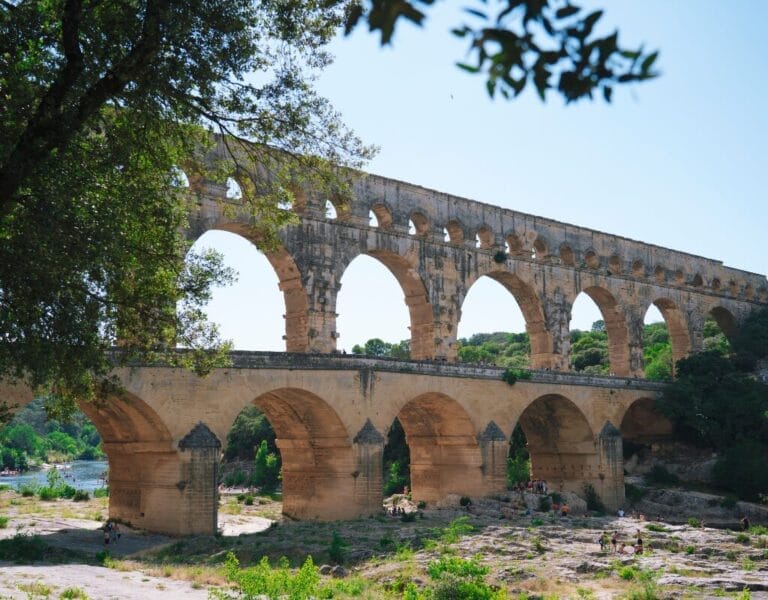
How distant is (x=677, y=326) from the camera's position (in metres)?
42.3

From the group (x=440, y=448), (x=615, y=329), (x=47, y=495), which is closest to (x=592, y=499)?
(x=440, y=448)

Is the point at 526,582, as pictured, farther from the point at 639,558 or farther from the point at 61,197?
the point at 61,197

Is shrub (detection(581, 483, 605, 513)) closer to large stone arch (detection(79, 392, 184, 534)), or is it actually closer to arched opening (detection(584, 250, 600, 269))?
arched opening (detection(584, 250, 600, 269))

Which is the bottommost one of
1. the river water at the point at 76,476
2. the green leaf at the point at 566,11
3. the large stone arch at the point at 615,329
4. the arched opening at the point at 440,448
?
the river water at the point at 76,476

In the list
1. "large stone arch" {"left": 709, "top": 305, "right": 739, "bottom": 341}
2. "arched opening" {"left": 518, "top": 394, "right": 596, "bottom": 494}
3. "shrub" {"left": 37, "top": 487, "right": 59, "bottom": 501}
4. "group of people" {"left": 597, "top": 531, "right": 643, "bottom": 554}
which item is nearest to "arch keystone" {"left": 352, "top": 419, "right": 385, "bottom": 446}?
"group of people" {"left": 597, "top": 531, "right": 643, "bottom": 554}

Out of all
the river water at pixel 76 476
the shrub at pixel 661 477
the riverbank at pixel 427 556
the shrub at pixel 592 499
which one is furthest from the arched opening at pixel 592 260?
the river water at pixel 76 476

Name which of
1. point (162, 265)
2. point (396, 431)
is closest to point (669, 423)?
point (396, 431)

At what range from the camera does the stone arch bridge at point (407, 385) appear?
2239cm

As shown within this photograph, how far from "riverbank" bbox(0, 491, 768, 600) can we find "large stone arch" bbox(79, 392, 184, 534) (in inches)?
27.1

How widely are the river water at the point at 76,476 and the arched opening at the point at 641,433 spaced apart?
3489 cm

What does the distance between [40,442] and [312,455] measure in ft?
256

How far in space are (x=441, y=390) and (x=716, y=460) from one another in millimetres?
14439

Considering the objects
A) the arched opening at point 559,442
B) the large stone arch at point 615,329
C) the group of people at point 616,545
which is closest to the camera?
the group of people at point 616,545

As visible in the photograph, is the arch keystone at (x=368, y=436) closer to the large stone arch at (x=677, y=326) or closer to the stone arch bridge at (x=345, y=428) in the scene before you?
the stone arch bridge at (x=345, y=428)
